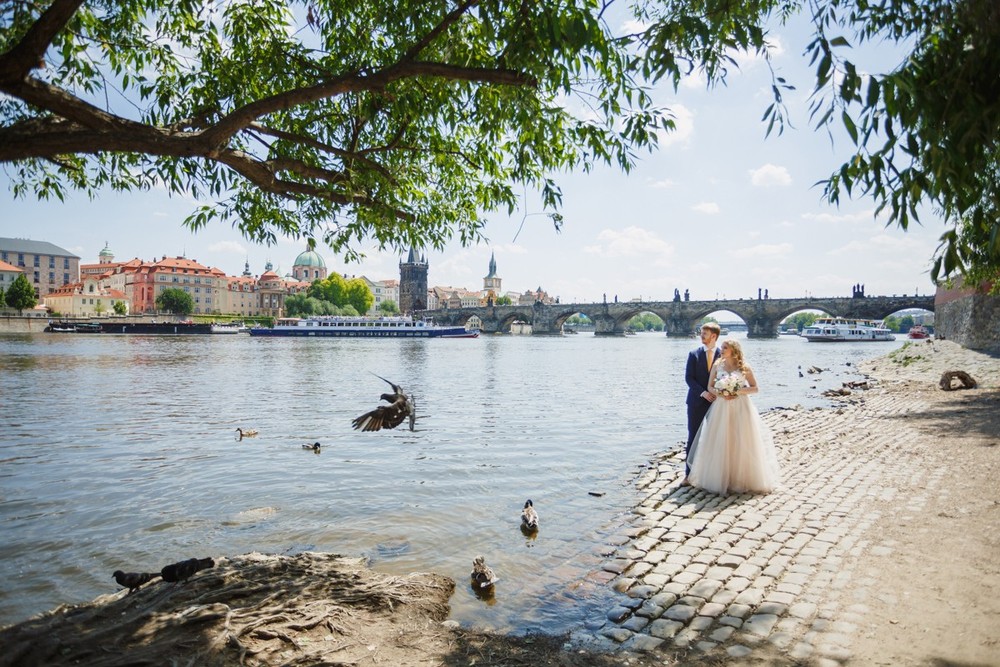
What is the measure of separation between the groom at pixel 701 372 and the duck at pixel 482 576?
11.4 feet

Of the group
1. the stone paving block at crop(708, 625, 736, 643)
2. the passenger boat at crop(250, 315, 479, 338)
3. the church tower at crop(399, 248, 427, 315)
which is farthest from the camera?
the church tower at crop(399, 248, 427, 315)

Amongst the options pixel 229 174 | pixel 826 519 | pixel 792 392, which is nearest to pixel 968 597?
pixel 826 519

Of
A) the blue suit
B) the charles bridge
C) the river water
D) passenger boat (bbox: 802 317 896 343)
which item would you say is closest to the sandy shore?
the river water

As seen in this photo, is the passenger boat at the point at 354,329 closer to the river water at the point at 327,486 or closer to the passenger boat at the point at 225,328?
the passenger boat at the point at 225,328

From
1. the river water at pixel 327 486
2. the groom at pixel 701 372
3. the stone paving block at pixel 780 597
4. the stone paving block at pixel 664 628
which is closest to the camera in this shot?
the stone paving block at pixel 664 628

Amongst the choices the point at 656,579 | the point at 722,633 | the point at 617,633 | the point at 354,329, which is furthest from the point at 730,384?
the point at 354,329

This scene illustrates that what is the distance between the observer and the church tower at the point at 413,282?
15962cm

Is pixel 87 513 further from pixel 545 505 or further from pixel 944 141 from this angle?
pixel 944 141

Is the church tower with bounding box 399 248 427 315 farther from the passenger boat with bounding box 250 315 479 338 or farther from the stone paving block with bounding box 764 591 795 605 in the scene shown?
the stone paving block with bounding box 764 591 795 605

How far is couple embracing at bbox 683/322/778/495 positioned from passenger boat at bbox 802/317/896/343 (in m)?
82.8

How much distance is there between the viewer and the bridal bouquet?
702cm

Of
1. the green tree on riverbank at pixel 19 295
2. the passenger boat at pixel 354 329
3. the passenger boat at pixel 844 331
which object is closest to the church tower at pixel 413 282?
the passenger boat at pixel 354 329

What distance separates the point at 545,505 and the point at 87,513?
5605 millimetres

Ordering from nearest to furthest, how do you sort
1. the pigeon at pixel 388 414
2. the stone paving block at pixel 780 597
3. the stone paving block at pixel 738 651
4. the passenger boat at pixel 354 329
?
the stone paving block at pixel 738 651, the stone paving block at pixel 780 597, the pigeon at pixel 388 414, the passenger boat at pixel 354 329
